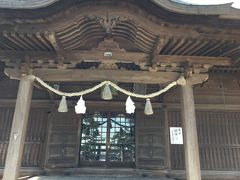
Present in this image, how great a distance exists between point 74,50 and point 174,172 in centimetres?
492

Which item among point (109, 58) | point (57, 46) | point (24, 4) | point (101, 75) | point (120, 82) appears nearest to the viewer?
point (24, 4)

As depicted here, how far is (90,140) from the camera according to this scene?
8062 mm

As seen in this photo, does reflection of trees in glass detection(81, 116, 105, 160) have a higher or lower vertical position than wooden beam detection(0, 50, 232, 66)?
lower

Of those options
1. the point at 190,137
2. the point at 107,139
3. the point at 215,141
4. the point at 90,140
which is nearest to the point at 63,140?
the point at 90,140

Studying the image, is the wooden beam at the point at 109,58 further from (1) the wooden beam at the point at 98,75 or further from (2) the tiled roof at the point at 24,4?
(2) the tiled roof at the point at 24,4

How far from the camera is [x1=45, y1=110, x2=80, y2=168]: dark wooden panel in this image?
764 centimetres

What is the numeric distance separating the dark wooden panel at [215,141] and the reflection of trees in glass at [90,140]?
Answer: 246cm

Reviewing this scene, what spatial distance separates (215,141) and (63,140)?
5.00 metres

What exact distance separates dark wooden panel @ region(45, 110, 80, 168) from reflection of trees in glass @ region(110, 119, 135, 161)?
121cm

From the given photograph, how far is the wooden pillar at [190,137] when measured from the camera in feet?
17.8

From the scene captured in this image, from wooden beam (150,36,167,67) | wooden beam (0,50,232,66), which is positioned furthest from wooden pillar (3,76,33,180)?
wooden beam (150,36,167,67)

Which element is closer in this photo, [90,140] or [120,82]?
[120,82]

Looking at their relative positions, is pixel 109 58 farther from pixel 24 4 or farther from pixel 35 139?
pixel 35 139

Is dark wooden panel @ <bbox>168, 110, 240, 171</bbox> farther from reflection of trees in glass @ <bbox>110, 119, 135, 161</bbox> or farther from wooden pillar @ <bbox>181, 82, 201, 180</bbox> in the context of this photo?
wooden pillar @ <bbox>181, 82, 201, 180</bbox>
